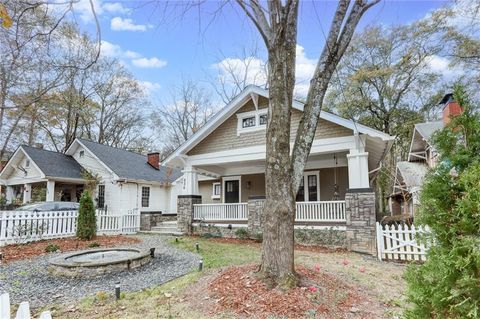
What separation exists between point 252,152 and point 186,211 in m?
4.35

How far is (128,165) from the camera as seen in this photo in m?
20.0

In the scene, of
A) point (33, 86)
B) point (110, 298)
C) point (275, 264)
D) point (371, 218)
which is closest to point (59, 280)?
point (110, 298)

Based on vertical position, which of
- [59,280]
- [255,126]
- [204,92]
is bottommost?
[59,280]

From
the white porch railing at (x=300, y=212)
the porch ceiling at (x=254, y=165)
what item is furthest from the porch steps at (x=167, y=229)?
the porch ceiling at (x=254, y=165)

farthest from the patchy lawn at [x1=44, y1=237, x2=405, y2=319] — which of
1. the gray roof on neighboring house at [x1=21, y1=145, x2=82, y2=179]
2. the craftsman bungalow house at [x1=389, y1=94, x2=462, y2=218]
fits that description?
the gray roof on neighboring house at [x1=21, y1=145, x2=82, y2=179]

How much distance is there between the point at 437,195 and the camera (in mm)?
2209

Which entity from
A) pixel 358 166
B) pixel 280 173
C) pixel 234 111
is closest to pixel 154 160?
pixel 234 111

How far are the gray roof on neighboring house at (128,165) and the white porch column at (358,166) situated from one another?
13.5 metres

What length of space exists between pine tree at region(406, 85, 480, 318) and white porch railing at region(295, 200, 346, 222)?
8645 millimetres

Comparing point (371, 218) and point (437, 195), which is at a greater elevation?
point (437, 195)

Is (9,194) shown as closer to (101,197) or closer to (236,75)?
(101,197)

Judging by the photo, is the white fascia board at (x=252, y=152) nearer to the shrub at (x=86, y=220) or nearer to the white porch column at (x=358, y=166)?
the white porch column at (x=358, y=166)

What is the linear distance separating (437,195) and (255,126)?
1016cm

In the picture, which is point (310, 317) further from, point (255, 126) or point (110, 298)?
point (255, 126)
